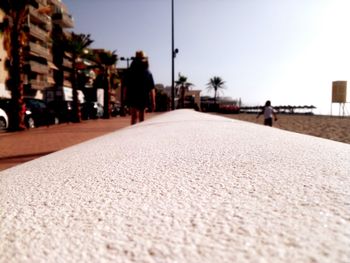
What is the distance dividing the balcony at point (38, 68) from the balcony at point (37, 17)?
19.7ft

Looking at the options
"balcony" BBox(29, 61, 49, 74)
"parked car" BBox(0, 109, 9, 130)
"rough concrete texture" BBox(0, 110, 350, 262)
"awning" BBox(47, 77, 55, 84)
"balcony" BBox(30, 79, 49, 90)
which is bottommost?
"parked car" BBox(0, 109, 9, 130)

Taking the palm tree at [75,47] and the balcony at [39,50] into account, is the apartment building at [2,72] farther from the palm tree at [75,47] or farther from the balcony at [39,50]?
the palm tree at [75,47]

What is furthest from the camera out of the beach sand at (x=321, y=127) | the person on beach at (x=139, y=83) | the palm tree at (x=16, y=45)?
the palm tree at (x=16, y=45)

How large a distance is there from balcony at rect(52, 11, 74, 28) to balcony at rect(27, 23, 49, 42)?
532cm

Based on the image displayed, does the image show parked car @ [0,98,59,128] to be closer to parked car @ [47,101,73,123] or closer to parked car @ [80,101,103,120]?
parked car @ [47,101,73,123]

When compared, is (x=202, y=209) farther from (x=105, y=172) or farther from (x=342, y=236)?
(x=105, y=172)

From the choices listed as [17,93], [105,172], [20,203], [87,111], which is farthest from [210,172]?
[87,111]

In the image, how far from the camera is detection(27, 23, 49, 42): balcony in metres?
41.0

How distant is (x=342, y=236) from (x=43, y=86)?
4679 centimetres

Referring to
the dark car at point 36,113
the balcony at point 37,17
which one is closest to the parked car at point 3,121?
the dark car at point 36,113

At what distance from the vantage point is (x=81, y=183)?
3.17 ft

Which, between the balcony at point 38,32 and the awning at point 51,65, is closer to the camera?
the balcony at point 38,32

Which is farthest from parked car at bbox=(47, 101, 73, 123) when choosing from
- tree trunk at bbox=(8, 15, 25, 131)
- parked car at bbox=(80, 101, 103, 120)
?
tree trunk at bbox=(8, 15, 25, 131)

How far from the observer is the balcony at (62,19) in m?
50.4
